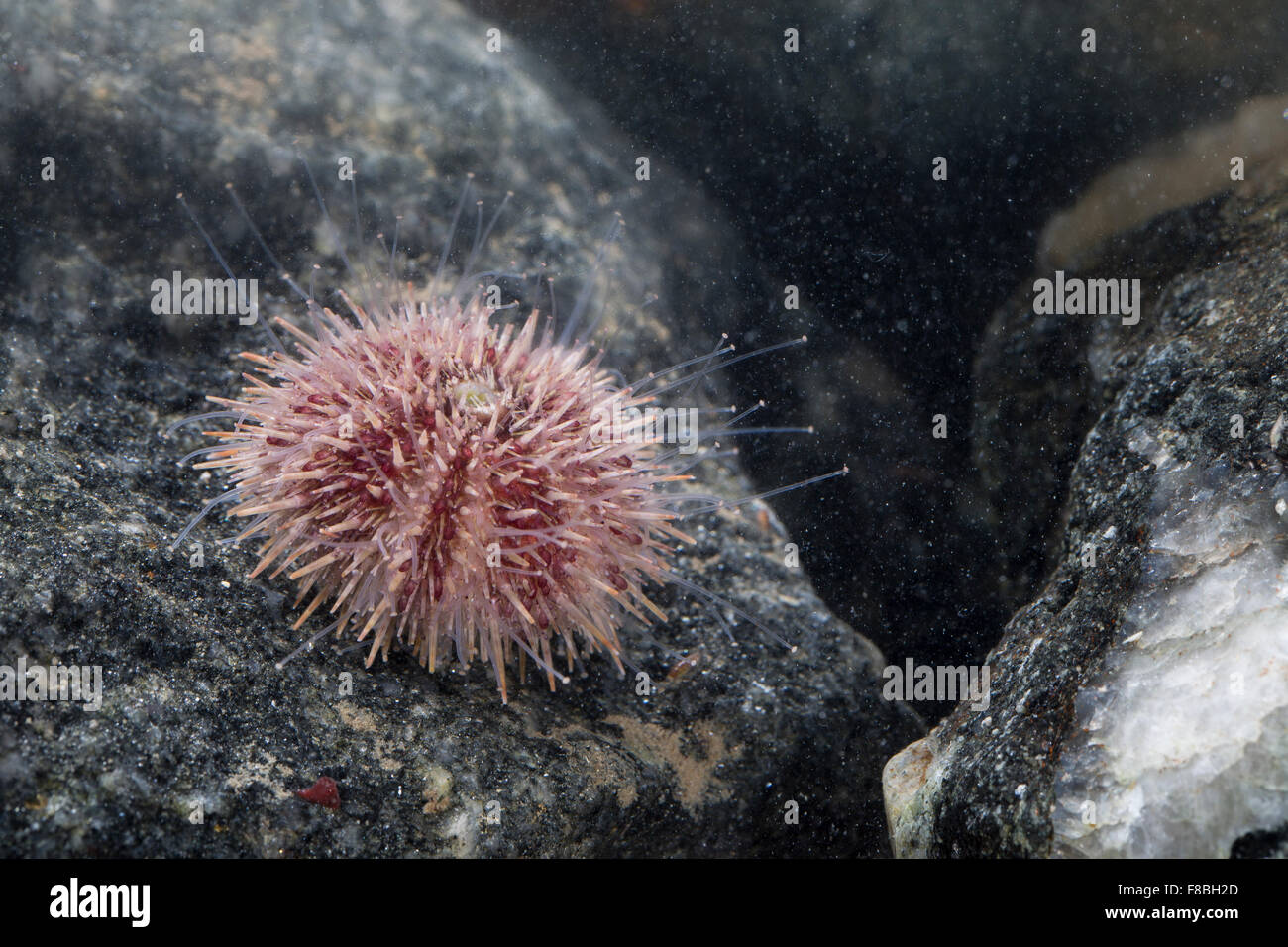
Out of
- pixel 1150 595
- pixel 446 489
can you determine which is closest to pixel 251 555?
pixel 446 489

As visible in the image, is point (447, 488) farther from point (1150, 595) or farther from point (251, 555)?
point (1150, 595)

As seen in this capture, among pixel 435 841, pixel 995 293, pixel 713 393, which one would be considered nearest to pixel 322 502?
pixel 435 841

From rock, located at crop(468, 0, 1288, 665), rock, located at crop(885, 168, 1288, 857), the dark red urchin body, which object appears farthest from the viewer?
rock, located at crop(468, 0, 1288, 665)

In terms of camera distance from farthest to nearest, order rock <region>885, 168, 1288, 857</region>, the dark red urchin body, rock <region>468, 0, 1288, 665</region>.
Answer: rock <region>468, 0, 1288, 665</region>
the dark red urchin body
rock <region>885, 168, 1288, 857</region>

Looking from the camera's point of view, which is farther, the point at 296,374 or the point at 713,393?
the point at 713,393

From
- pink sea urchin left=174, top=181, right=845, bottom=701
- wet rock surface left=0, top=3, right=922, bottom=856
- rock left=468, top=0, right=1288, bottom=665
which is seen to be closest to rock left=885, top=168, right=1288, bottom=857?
rock left=468, top=0, right=1288, bottom=665

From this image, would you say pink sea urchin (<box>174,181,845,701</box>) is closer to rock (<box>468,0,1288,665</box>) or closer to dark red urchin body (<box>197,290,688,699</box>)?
dark red urchin body (<box>197,290,688,699</box>)
